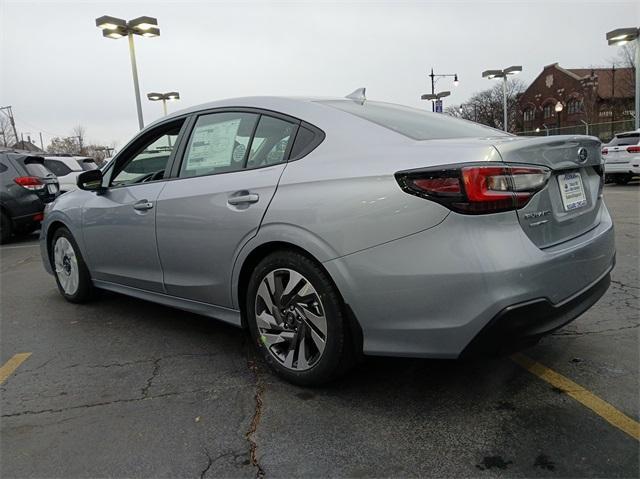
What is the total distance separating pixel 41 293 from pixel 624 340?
5228 millimetres

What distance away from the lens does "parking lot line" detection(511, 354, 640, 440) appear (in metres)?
2.28

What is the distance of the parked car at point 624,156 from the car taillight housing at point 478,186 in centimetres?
1363

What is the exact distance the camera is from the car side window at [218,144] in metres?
3.09

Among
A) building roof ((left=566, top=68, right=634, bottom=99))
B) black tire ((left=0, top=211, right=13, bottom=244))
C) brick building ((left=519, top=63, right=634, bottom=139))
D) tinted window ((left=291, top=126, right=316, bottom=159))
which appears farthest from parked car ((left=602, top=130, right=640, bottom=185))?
building roof ((left=566, top=68, right=634, bottom=99))

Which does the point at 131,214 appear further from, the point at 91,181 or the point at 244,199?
the point at 244,199

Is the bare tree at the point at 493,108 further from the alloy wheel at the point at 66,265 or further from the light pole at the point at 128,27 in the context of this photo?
the alloy wheel at the point at 66,265

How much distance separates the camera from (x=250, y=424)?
248cm

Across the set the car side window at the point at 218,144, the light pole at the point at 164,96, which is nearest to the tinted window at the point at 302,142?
the car side window at the point at 218,144

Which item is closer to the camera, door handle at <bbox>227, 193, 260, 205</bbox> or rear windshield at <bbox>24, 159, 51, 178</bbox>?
door handle at <bbox>227, 193, 260, 205</bbox>

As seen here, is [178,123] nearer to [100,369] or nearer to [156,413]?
[100,369]

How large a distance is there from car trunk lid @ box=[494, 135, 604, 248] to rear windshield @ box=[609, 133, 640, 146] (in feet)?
43.6

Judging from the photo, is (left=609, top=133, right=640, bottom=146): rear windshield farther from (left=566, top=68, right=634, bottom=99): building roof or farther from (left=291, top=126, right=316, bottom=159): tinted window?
(left=566, top=68, right=634, bottom=99): building roof

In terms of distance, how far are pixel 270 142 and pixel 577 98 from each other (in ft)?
193

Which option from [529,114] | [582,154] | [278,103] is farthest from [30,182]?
[529,114]
